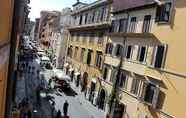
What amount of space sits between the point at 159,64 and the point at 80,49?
30.2 meters

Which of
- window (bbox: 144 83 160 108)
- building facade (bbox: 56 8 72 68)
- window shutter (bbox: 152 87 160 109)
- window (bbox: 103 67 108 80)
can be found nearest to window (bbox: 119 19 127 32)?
window (bbox: 103 67 108 80)

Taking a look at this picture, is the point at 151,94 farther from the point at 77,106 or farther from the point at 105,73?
the point at 77,106

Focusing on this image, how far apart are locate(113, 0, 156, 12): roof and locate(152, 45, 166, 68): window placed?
13.6 ft

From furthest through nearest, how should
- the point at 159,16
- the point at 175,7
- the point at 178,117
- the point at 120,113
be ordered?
the point at 120,113, the point at 159,16, the point at 175,7, the point at 178,117

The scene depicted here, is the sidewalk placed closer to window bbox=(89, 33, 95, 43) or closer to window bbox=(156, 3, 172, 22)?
window bbox=(89, 33, 95, 43)

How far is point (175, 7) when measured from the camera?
25.2 m

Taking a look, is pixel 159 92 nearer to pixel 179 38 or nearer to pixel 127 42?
pixel 179 38

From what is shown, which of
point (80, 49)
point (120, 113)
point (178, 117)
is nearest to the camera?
point (178, 117)

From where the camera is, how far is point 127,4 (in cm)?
3519

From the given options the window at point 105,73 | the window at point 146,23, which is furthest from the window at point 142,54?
the window at point 105,73

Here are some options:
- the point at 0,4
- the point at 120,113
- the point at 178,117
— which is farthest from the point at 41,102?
the point at 0,4

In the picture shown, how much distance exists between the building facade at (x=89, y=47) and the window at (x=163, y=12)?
1299cm

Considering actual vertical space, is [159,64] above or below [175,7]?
below

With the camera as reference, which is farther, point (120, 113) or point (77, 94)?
point (77, 94)
